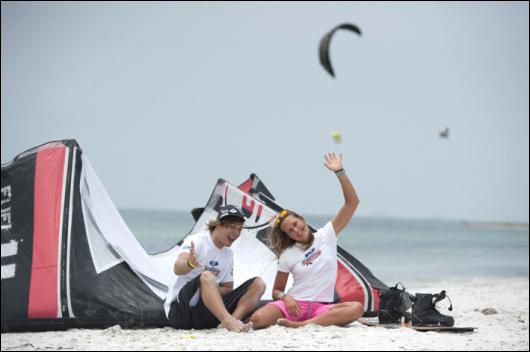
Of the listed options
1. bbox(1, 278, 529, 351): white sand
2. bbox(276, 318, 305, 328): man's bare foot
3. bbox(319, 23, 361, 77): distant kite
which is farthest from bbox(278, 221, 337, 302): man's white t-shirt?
bbox(319, 23, 361, 77): distant kite

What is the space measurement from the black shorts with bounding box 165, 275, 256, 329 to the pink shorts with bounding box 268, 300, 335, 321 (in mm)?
298

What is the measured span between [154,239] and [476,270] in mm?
14001

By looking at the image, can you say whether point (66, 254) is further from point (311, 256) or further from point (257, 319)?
point (311, 256)

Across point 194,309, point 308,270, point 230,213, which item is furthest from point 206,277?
point 308,270

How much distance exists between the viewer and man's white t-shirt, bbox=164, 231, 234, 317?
200 inches

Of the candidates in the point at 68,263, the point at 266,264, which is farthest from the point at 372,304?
the point at 68,263

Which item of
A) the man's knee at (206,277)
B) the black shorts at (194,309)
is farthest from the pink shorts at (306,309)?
the man's knee at (206,277)

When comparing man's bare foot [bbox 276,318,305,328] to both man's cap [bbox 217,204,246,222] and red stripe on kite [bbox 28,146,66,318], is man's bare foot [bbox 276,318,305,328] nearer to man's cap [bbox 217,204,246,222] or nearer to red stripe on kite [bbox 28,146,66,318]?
man's cap [bbox 217,204,246,222]

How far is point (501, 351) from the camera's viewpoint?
14.3 feet

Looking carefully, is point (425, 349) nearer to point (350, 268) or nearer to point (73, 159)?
point (350, 268)

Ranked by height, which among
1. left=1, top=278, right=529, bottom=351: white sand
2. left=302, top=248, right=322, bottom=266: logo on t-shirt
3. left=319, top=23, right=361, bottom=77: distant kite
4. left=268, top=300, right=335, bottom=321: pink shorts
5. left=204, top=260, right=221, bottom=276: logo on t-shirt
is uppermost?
left=319, top=23, right=361, bottom=77: distant kite

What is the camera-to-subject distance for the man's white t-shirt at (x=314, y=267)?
5.23m

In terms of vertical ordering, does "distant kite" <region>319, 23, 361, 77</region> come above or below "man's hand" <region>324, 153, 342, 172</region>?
above

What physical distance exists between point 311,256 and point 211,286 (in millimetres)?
808
